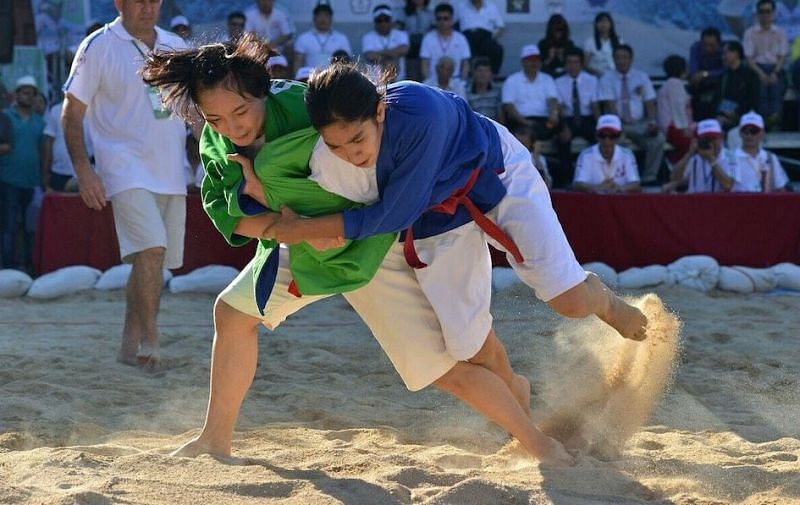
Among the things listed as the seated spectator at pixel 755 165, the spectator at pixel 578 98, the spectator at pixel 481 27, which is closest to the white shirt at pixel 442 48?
the spectator at pixel 481 27

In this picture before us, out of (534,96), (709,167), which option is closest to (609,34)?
(534,96)

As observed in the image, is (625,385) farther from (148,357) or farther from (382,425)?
(148,357)

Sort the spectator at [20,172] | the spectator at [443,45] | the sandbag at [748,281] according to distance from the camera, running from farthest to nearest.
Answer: the spectator at [443,45] < the spectator at [20,172] < the sandbag at [748,281]

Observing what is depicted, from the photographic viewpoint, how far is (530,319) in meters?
6.73

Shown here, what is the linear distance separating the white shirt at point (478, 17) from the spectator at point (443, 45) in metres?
0.39

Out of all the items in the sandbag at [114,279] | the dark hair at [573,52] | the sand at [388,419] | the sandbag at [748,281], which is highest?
the dark hair at [573,52]

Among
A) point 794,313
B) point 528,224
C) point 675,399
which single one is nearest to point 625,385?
point 675,399

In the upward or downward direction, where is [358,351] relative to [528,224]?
downward

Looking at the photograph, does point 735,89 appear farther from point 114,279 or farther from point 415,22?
point 114,279

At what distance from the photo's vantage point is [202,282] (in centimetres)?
786

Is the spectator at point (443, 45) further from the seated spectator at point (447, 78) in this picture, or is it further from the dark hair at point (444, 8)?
the seated spectator at point (447, 78)

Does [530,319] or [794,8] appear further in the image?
[794,8]

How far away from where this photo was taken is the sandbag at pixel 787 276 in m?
7.88

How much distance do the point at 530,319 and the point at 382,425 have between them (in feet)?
7.45
